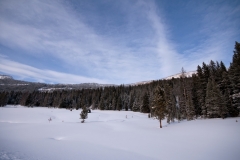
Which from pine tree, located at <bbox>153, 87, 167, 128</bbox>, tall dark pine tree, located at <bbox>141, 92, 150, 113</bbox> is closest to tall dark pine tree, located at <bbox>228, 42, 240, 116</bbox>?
pine tree, located at <bbox>153, 87, 167, 128</bbox>

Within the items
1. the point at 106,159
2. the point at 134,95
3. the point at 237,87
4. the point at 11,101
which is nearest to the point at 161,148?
the point at 106,159

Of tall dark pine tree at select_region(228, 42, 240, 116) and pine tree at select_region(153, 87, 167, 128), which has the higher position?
tall dark pine tree at select_region(228, 42, 240, 116)

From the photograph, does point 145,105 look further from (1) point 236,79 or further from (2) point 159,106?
(1) point 236,79

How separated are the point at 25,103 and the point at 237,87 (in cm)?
14234

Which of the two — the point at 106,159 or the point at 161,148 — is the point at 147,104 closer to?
the point at 161,148

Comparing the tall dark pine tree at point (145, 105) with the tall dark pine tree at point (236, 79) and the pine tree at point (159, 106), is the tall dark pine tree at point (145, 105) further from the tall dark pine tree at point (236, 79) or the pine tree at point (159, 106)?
the tall dark pine tree at point (236, 79)

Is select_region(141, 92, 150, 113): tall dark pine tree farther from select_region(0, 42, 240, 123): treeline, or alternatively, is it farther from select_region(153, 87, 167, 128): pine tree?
select_region(153, 87, 167, 128): pine tree

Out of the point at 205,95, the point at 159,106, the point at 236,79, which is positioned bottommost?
the point at 159,106

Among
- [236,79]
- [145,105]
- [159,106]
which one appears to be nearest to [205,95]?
[236,79]

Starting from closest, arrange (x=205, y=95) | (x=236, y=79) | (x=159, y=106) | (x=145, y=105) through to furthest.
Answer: (x=159, y=106) < (x=236, y=79) < (x=205, y=95) < (x=145, y=105)

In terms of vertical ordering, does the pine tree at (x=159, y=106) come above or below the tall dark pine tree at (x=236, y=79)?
below

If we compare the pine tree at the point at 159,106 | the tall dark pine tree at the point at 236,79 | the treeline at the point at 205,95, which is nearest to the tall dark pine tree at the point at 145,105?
the treeline at the point at 205,95

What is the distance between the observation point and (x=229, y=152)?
11133 millimetres

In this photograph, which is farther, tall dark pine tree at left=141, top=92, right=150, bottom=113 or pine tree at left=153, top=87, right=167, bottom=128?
tall dark pine tree at left=141, top=92, right=150, bottom=113
